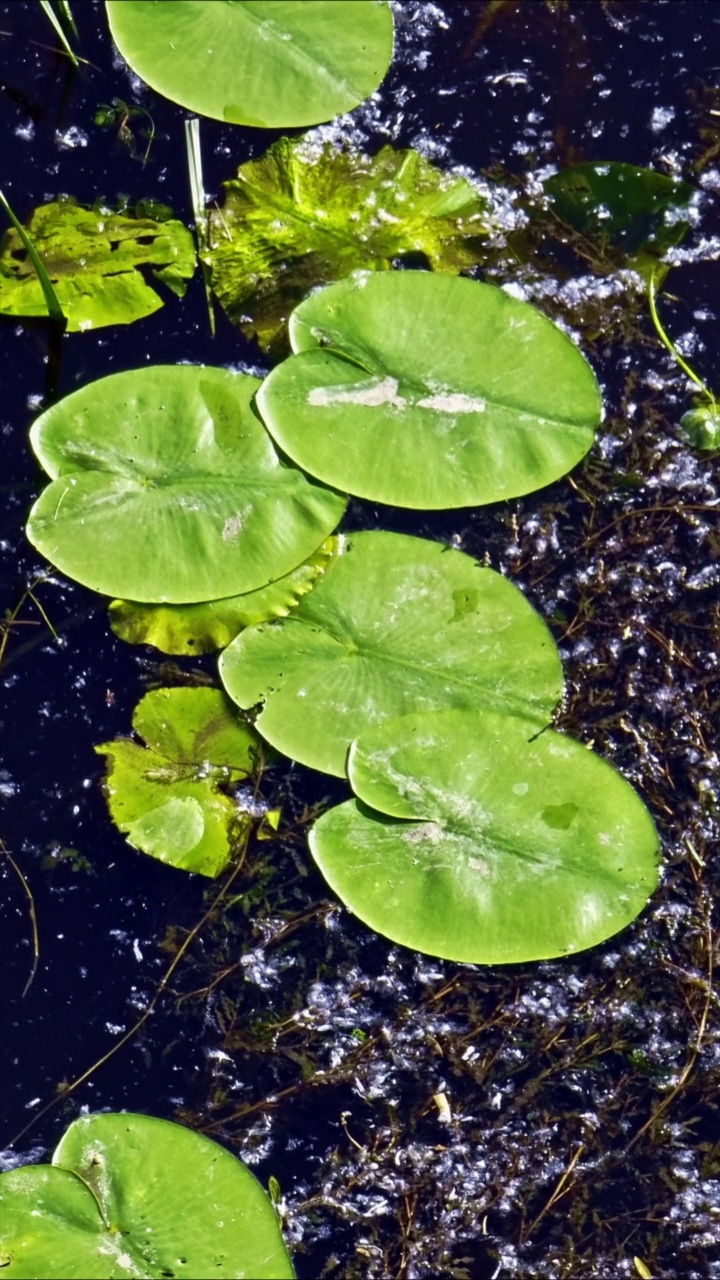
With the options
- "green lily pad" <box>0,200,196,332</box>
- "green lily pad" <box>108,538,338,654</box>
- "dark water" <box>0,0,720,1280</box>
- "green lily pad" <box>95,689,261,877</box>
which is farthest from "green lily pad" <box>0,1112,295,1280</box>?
"green lily pad" <box>0,200,196,332</box>

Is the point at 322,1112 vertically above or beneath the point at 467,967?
beneath

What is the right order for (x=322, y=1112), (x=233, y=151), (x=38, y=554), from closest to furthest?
(x=322, y=1112) < (x=38, y=554) < (x=233, y=151)

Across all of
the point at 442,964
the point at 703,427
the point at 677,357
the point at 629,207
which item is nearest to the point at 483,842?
the point at 442,964

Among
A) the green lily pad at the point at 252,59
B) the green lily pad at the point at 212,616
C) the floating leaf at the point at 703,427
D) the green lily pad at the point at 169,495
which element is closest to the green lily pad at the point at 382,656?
the green lily pad at the point at 212,616

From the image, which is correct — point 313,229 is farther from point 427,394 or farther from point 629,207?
point 629,207

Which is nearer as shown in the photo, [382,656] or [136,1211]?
[136,1211]

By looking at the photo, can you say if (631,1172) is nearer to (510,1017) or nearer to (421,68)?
(510,1017)

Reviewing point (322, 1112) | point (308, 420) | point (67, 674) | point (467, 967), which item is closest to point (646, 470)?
point (308, 420)
